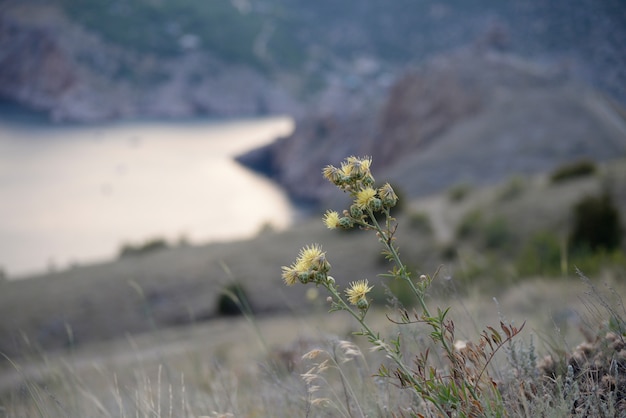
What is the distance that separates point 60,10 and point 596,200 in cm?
9858

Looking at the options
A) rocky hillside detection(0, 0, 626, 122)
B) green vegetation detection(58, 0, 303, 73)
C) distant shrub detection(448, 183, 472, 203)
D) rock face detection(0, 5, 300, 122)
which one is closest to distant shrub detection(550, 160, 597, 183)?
distant shrub detection(448, 183, 472, 203)

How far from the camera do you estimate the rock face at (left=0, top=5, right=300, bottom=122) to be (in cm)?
8419

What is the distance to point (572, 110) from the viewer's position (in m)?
35.7

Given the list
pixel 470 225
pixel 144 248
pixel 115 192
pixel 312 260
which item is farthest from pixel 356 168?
pixel 115 192

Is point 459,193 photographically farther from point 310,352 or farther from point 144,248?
point 310,352

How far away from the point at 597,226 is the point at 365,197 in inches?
646

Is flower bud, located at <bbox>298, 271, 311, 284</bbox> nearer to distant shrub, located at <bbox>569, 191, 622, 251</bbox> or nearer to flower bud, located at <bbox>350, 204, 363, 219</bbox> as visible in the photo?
flower bud, located at <bbox>350, 204, 363, 219</bbox>

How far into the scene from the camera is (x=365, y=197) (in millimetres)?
1886

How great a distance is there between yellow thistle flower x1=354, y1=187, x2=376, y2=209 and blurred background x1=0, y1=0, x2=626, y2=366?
6.66 feet

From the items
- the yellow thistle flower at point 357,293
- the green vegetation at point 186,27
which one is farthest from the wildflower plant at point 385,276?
the green vegetation at point 186,27

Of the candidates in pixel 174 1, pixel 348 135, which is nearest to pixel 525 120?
pixel 348 135

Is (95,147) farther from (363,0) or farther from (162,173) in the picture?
(363,0)

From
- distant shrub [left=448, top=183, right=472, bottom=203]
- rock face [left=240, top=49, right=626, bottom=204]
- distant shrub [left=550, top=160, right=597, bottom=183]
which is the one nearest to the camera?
distant shrub [left=550, top=160, right=597, bottom=183]

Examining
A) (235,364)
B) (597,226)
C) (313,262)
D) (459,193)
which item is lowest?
(235,364)
